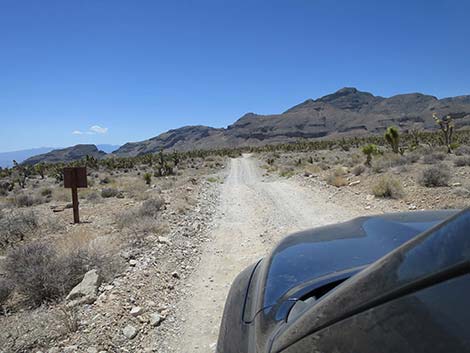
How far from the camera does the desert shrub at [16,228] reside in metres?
8.27

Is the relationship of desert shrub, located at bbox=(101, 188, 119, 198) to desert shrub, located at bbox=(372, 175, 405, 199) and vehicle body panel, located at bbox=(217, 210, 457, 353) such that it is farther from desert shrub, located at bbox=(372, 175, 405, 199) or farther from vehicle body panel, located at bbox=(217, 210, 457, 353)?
vehicle body panel, located at bbox=(217, 210, 457, 353)

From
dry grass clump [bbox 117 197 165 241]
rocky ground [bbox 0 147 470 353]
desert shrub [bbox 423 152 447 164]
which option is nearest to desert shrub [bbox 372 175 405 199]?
rocky ground [bbox 0 147 470 353]

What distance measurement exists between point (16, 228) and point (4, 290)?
4.63m

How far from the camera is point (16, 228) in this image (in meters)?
8.66

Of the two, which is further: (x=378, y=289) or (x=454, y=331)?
(x=378, y=289)

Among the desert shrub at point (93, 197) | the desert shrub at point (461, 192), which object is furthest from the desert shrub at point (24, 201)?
the desert shrub at point (461, 192)

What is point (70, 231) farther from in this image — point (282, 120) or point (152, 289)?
point (282, 120)

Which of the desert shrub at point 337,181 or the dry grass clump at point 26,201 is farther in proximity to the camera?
the dry grass clump at point 26,201

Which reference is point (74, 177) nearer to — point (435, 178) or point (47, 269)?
point (47, 269)

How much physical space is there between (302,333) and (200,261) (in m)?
5.09

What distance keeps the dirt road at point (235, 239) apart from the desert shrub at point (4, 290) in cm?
268

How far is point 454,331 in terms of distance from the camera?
77 centimetres

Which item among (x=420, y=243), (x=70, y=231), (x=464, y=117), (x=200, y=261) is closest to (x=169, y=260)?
(x=200, y=261)

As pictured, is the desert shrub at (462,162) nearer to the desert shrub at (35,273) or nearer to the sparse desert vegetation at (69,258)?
the sparse desert vegetation at (69,258)
